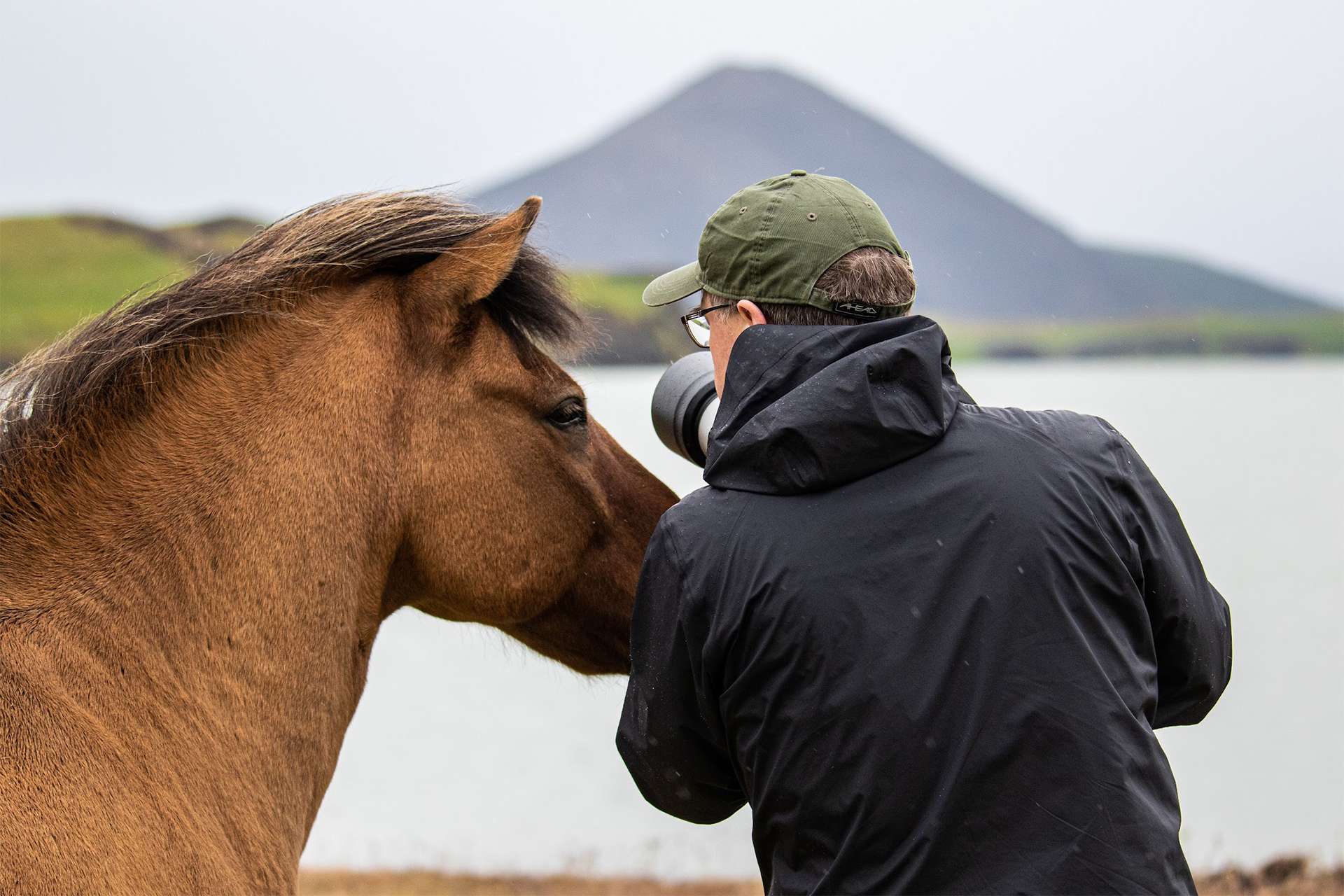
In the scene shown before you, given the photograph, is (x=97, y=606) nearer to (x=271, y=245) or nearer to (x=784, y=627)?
(x=271, y=245)

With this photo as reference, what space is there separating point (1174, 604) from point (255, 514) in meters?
1.49

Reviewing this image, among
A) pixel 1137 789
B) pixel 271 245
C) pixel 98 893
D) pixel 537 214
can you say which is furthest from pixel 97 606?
pixel 1137 789

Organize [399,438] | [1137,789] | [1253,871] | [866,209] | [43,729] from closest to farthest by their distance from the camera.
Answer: [1137,789], [43,729], [866,209], [399,438], [1253,871]

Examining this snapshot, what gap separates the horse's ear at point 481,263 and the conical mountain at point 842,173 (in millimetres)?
2012

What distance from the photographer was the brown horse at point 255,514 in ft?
5.01

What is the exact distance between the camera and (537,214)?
1.92m

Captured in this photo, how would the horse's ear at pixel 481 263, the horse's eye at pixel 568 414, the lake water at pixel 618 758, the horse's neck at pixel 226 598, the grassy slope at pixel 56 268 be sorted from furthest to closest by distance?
the grassy slope at pixel 56 268
the lake water at pixel 618 758
the horse's eye at pixel 568 414
the horse's ear at pixel 481 263
the horse's neck at pixel 226 598

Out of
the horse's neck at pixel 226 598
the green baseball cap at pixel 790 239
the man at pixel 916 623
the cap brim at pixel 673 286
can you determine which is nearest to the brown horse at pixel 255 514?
the horse's neck at pixel 226 598

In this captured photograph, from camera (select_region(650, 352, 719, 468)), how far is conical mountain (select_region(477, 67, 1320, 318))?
1.76 metres

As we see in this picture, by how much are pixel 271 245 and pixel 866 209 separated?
112 cm

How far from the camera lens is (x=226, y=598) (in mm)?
1685

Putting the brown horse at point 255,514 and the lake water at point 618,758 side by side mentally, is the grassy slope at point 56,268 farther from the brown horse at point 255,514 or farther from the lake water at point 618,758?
the brown horse at point 255,514

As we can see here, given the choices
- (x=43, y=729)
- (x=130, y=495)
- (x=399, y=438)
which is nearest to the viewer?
(x=43, y=729)

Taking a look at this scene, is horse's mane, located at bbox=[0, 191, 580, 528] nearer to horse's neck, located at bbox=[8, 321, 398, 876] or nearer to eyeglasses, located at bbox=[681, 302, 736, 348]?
horse's neck, located at bbox=[8, 321, 398, 876]
